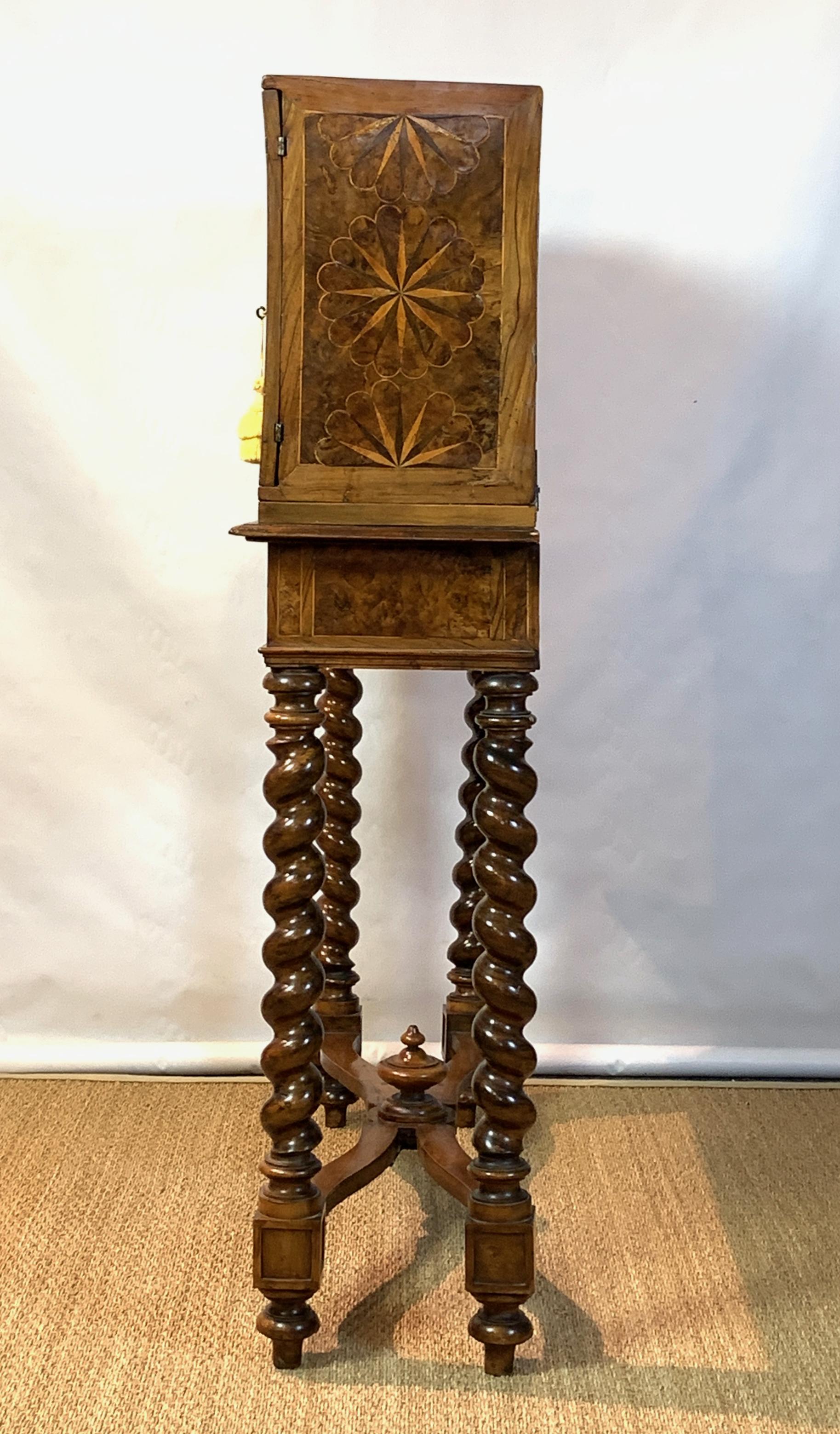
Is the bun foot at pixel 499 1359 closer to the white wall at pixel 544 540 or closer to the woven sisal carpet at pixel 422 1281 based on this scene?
the woven sisal carpet at pixel 422 1281

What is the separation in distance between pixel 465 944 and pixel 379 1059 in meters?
0.41

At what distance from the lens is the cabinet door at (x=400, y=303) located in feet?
5.14

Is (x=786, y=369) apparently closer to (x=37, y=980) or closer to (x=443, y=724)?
(x=443, y=724)

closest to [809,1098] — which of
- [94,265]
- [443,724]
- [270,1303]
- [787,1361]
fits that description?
[787,1361]

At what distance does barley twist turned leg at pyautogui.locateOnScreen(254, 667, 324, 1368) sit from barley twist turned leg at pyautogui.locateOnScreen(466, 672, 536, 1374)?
0.69 feet

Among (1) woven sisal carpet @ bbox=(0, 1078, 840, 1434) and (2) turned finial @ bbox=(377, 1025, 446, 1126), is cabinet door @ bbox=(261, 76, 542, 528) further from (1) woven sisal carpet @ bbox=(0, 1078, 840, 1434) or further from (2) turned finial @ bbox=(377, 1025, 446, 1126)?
(1) woven sisal carpet @ bbox=(0, 1078, 840, 1434)

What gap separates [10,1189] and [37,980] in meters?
0.55

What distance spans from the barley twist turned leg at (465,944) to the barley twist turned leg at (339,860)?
0.17 m

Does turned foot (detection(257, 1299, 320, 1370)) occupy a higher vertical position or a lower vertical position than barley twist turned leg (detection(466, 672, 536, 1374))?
lower

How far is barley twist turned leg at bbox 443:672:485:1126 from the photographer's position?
226 cm

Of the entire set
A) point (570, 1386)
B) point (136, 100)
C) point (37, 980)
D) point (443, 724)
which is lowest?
point (570, 1386)

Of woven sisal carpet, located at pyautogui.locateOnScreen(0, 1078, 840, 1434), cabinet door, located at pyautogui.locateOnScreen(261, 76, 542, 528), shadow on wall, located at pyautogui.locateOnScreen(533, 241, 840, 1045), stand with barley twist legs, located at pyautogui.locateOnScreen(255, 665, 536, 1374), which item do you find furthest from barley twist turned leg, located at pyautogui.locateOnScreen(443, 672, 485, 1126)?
cabinet door, located at pyautogui.locateOnScreen(261, 76, 542, 528)

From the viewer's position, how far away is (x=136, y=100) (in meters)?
2.36

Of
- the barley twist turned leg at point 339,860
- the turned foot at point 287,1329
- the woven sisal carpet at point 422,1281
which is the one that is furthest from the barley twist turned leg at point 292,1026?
the barley twist turned leg at point 339,860
